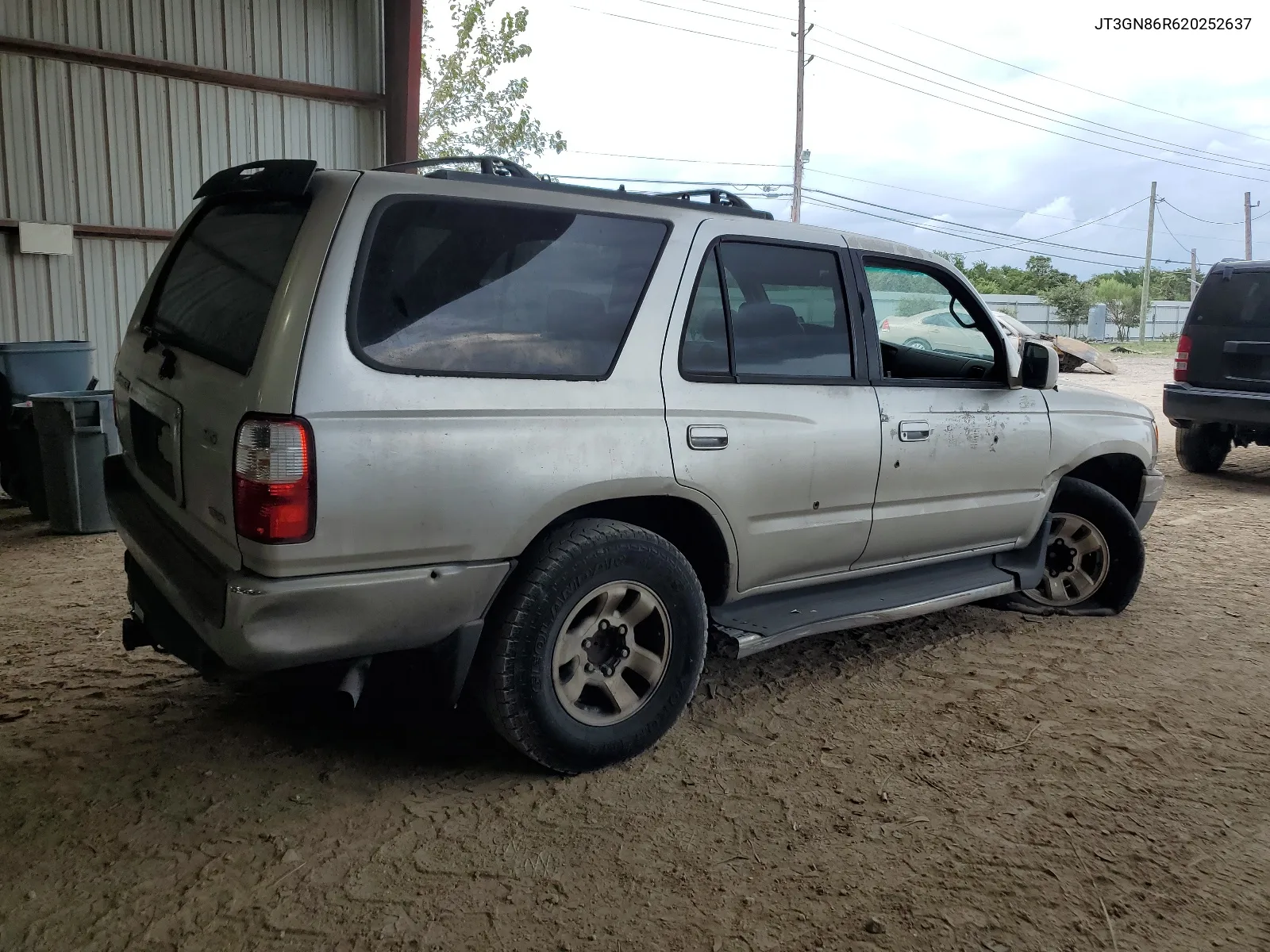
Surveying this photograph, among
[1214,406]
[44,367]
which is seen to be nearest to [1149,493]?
[1214,406]

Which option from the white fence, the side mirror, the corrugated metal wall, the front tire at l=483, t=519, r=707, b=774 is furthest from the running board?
the white fence

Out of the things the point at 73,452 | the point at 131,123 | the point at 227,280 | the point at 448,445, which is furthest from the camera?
the point at 131,123

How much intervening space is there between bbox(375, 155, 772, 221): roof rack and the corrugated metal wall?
6.80m

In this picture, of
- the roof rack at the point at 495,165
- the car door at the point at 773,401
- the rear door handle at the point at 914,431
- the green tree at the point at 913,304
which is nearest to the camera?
the roof rack at the point at 495,165

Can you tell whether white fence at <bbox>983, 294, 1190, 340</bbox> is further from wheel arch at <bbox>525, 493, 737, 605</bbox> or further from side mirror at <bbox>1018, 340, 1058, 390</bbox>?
wheel arch at <bbox>525, 493, 737, 605</bbox>

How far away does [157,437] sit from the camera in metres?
3.22

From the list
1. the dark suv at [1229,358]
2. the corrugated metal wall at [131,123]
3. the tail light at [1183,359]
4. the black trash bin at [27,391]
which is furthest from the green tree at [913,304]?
the corrugated metal wall at [131,123]

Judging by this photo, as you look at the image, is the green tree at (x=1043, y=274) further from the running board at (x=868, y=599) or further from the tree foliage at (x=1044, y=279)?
the running board at (x=868, y=599)

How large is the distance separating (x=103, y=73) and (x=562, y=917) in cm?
935

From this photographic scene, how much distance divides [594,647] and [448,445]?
891 mm

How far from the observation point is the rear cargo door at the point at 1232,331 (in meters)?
8.45

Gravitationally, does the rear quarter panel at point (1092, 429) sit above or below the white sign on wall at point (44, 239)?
below

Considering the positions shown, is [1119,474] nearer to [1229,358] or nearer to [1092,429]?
[1092,429]

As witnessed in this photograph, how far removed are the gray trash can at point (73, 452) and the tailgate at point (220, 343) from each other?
318cm
